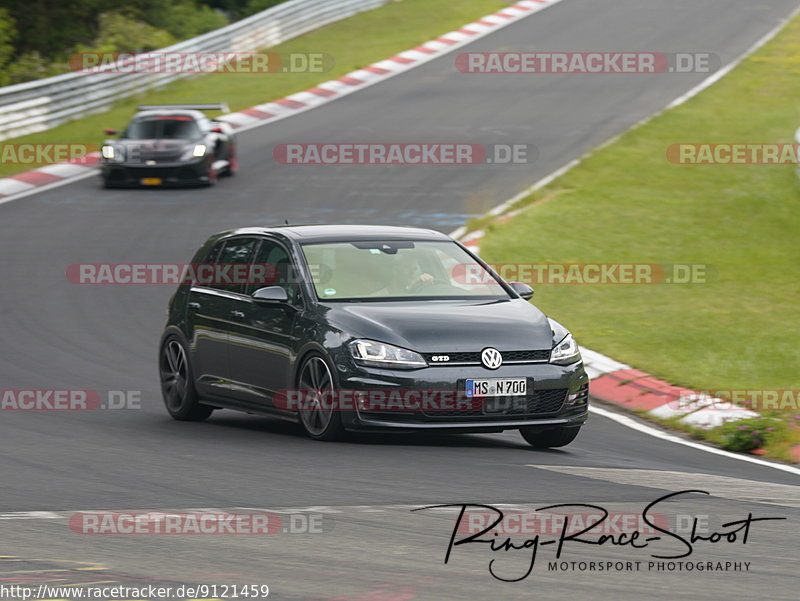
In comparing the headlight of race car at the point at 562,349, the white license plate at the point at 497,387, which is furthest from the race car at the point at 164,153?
the white license plate at the point at 497,387

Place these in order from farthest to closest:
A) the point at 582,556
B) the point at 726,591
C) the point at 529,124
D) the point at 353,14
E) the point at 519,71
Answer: the point at 353,14 → the point at 519,71 → the point at 529,124 → the point at 582,556 → the point at 726,591

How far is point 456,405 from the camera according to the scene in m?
10.1

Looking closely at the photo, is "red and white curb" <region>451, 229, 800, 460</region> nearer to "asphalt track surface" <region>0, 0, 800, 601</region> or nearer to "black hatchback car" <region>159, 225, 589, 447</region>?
"asphalt track surface" <region>0, 0, 800, 601</region>

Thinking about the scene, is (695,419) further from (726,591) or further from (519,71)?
(519,71)

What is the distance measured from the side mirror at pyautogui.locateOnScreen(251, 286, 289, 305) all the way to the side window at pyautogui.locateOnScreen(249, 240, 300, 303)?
0.33 ft

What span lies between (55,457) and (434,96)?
81.1 feet

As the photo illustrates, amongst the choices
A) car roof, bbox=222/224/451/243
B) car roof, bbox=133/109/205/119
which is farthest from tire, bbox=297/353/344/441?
car roof, bbox=133/109/205/119

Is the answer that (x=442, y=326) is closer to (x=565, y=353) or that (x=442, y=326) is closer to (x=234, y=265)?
(x=565, y=353)

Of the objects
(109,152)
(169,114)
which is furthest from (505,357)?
(169,114)

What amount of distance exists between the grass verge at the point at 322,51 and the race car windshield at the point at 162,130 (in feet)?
8.31

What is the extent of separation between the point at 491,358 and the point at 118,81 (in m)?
25.6


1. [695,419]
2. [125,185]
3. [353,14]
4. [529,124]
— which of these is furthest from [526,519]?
[353,14]

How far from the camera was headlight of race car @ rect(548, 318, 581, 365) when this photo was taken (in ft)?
34.2

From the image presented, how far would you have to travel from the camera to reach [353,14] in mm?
44688
